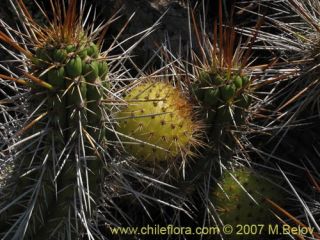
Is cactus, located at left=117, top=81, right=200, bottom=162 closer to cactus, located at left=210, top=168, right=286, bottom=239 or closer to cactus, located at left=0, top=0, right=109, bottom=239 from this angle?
cactus, located at left=0, top=0, right=109, bottom=239

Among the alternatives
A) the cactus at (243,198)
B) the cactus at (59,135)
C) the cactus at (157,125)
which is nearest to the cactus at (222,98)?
the cactus at (157,125)

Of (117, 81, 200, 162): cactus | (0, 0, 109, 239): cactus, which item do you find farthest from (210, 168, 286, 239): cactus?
(0, 0, 109, 239): cactus

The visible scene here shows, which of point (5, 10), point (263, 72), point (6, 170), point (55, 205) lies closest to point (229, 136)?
point (263, 72)

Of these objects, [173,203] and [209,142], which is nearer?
[209,142]

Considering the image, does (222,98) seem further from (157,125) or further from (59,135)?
(59,135)

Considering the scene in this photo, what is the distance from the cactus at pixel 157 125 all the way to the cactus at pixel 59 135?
129mm

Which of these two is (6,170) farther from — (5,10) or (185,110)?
(5,10)

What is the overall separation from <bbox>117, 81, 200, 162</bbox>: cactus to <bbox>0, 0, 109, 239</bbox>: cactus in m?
0.13

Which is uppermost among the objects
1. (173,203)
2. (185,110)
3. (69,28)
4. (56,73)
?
(69,28)

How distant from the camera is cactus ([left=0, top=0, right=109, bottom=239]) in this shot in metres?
2.01

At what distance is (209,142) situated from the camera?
2.52 metres

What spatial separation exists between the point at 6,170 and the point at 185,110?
33.5 inches

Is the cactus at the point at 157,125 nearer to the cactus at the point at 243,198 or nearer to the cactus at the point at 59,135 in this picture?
the cactus at the point at 59,135

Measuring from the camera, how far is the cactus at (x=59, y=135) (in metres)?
2.01
